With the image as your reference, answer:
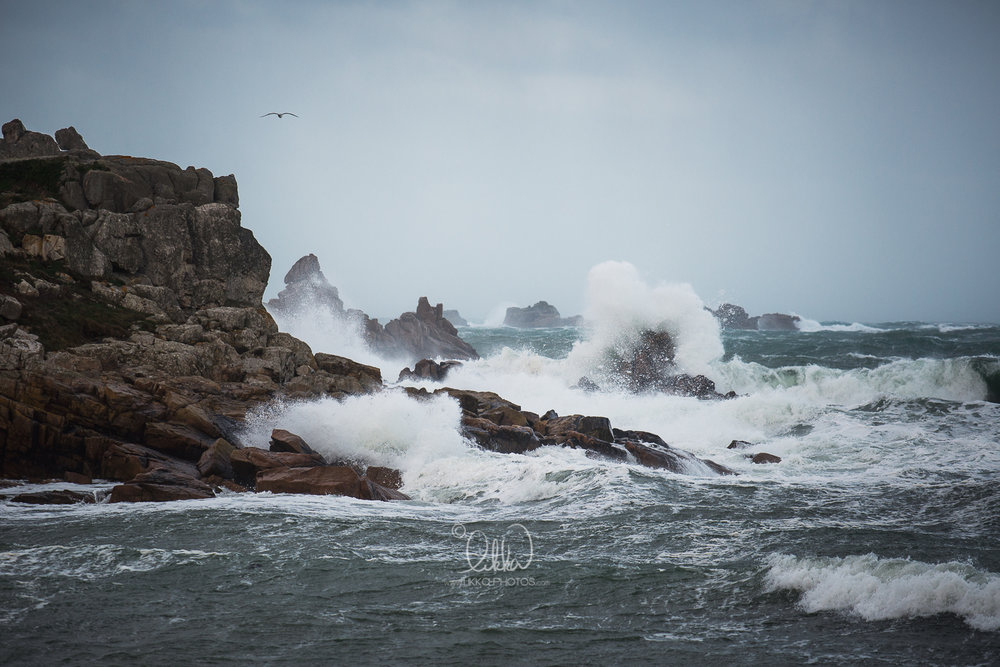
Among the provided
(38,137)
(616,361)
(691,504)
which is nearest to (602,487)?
(691,504)

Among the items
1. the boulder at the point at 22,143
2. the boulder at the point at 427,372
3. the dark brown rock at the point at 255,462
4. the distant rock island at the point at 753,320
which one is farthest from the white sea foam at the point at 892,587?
the distant rock island at the point at 753,320

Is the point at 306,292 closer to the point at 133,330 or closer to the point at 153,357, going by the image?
the point at 133,330

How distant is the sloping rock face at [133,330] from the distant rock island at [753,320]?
87.7m

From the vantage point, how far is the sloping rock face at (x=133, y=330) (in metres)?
14.4

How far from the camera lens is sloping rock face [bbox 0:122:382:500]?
14.4 m

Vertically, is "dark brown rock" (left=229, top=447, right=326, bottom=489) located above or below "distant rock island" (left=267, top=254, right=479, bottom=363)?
below

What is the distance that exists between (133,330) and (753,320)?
100525 mm

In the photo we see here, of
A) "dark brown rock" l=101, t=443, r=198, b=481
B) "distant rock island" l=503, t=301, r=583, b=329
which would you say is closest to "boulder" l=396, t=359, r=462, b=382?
"dark brown rock" l=101, t=443, r=198, b=481

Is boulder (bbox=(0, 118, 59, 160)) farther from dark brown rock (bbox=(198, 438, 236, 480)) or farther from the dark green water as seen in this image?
the dark green water

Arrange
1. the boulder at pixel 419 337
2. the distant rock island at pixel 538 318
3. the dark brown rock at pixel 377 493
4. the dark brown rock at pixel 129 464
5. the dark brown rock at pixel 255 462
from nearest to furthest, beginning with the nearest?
1. the dark brown rock at pixel 377 493
2. the dark brown rock at pixel 129 464
3. the dark brown rock at pixel 255 462
4. the boulder at pixel 419 337
5. the distant rock island at pixel 538 318

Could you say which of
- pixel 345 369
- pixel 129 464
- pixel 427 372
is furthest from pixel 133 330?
pixel 427 372

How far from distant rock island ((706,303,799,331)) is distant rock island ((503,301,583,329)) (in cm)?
3074

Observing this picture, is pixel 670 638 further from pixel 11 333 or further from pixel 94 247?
pixel 94 247

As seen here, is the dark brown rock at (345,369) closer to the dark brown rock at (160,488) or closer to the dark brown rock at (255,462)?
the dark brown rock at (255,462)
